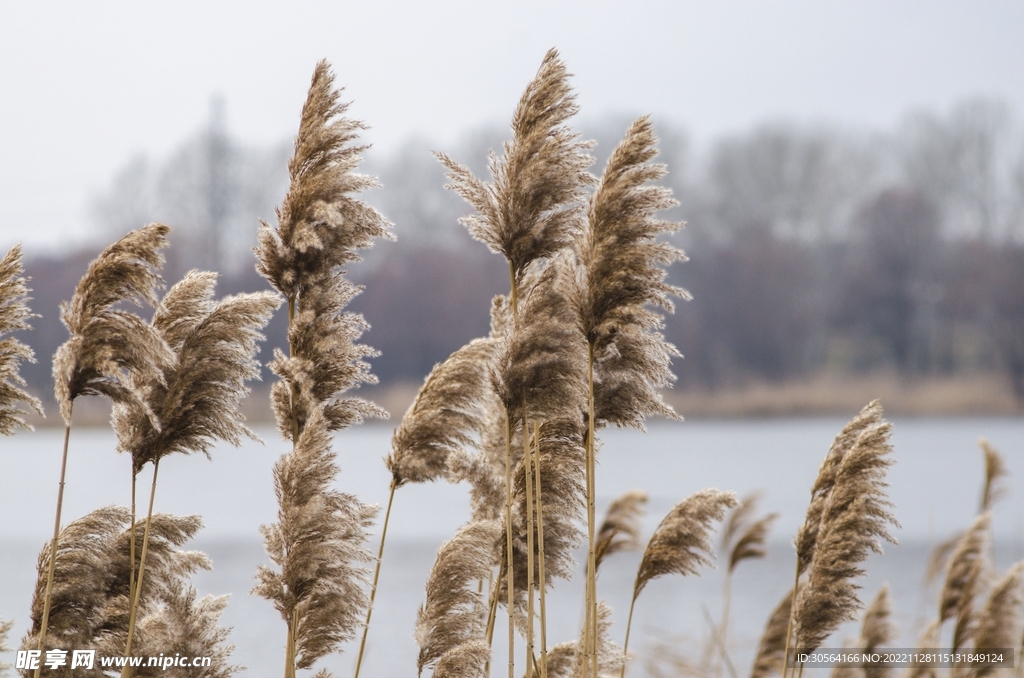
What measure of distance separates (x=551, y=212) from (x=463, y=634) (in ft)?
4.41

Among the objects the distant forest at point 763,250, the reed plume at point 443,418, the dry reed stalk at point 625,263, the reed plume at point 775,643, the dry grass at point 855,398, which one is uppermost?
the distant forest at point 763,250

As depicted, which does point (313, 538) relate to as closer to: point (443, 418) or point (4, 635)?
point (443, 418)

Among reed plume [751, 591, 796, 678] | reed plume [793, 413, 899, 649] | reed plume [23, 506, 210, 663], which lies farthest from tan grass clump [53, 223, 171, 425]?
reed plume [751, 591, 796, 678]

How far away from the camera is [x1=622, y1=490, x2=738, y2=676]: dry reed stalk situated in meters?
3.57

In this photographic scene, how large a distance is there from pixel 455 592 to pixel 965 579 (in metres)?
3.16

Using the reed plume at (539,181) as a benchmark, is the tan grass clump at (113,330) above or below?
below

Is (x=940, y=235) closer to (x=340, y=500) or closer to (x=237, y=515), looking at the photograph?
(x=237, y=515)

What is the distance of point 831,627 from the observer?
360cm

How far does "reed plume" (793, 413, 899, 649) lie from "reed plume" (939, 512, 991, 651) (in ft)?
5.72

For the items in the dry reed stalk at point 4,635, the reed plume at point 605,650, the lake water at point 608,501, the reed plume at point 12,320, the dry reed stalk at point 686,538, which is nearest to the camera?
the reed plume at point 12,320

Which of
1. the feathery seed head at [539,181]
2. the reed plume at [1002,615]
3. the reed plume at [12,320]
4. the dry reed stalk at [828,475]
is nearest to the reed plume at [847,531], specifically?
the dry reed stalk at [828,475]

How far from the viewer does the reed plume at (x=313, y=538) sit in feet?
9.19

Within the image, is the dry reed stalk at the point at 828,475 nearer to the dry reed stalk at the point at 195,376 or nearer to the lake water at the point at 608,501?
the lake water at the point at 608,501

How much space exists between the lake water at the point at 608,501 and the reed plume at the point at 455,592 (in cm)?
140
